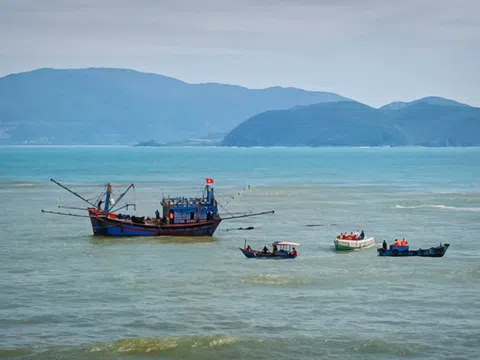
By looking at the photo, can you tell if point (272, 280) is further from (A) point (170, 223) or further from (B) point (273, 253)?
(A) point (170, 223)

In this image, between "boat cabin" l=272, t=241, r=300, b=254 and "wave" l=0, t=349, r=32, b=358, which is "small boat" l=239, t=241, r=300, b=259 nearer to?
"boat cabin" l=272, t=241, r=300, b=254

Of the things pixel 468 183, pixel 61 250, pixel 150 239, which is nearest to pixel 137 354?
pixel 61 250

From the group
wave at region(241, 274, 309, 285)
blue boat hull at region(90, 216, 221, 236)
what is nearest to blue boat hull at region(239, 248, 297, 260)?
wave at region(241, 274, 309, 285)

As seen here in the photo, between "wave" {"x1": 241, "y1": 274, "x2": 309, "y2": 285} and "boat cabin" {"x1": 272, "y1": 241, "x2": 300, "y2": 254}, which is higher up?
"boat cabin" {"x1": 272, "y1": 241, "x2": 300, "y2": 254}

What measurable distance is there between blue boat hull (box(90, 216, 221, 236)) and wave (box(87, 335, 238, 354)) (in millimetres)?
40421

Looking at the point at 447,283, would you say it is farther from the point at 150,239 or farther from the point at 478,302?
the point at 150,239

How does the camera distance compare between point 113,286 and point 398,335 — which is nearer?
point 398,335

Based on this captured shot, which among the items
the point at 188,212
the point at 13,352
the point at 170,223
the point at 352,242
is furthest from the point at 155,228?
the point at 13,352

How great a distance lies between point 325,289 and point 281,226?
37509 mm

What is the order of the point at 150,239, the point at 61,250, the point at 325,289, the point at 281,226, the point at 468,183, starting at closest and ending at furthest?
the point at 325,289
the point at 61,250
the point at 150,239
the point at 281,226
the point at 468,183

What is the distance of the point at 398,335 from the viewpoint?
1973 inches

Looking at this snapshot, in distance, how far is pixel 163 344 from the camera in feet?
160

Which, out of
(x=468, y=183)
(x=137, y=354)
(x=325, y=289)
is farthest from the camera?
(x=468, y=183)

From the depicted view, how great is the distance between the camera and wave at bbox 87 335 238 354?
47750 mm
